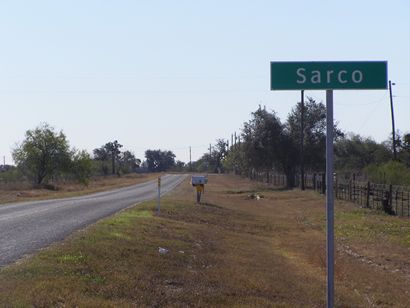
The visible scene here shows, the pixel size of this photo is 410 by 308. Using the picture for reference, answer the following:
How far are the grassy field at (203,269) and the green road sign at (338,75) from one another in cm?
353

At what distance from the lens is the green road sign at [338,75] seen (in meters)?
6.45

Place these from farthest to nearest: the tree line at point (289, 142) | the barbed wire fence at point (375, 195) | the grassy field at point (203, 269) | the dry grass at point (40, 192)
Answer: the tree line at point (289, 142) → the dry grass at point (40, 192) → the barbed wire fence at point (375, 195) → the grassy field at point (203, 269)

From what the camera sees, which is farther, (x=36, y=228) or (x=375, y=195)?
(x=375, y=195)

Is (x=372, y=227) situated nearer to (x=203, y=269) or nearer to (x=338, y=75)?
(x=203, y=269)

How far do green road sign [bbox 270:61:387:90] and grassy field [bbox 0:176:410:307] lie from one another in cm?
353

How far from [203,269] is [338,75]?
20.7 feet

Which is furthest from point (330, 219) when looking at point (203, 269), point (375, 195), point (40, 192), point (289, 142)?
point (289, 142)

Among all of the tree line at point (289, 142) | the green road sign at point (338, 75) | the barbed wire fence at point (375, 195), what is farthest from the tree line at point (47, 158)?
the green road sign at point (338, 75)

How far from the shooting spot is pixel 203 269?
11.9 metres

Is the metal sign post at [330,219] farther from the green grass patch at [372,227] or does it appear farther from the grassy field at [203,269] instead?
the green grass patch at [372,227]

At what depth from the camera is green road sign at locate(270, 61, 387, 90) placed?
21.2 ft

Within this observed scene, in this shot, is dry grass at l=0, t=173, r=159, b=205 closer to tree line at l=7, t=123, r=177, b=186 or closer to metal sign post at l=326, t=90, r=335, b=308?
tree line at l=7, t=123, r=177, b=186

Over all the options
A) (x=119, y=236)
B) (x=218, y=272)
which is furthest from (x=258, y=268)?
(x=119, y=236)

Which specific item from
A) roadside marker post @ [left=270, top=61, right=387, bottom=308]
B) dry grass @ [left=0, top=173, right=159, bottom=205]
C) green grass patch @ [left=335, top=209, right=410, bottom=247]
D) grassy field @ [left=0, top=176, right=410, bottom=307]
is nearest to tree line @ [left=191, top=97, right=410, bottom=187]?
dry grass @ [left=0, top=173, right=159, bottom=205]
